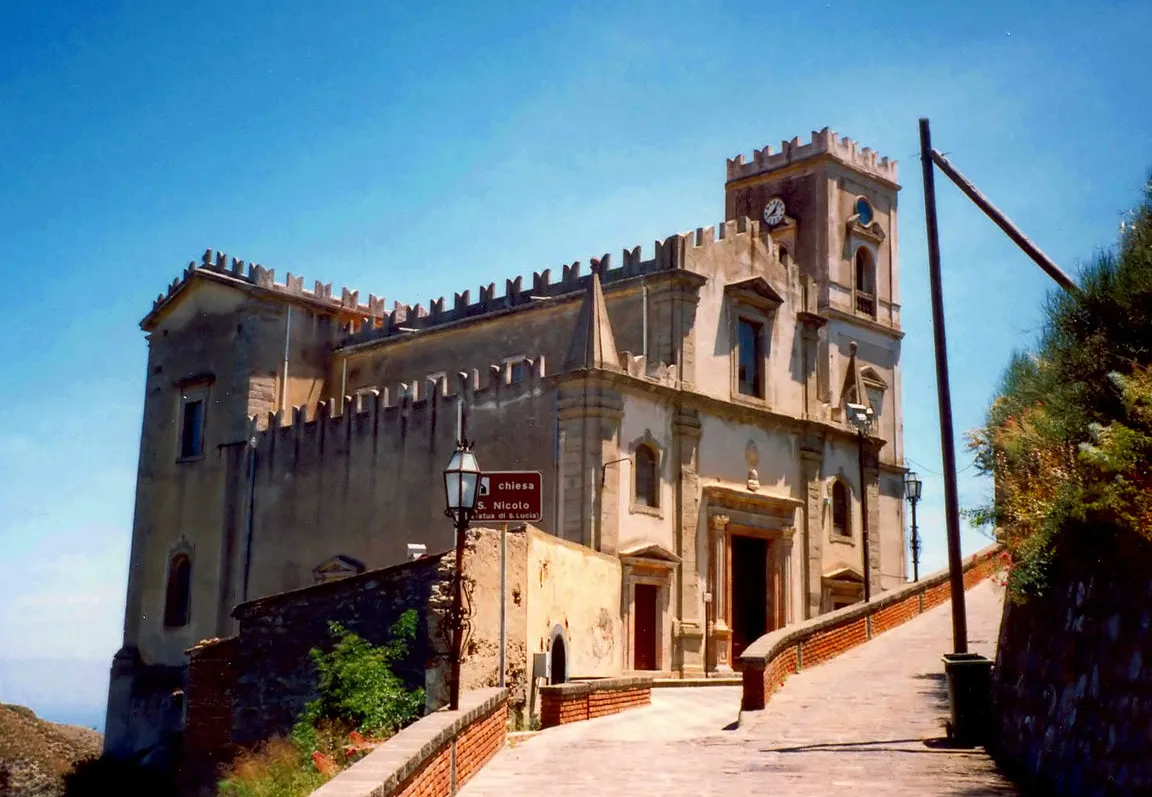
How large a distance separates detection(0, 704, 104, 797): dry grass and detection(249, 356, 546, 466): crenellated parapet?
11554 millimetres

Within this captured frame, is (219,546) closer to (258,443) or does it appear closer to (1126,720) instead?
(258,443)

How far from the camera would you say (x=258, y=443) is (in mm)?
33500

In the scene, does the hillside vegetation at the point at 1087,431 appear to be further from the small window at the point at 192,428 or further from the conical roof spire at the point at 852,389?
the small window at the point at 192,428

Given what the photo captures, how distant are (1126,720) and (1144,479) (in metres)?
2.04

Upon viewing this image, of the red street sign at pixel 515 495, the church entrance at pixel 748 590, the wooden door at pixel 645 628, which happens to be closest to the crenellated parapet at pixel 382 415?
the wooden door at pixel 645 628

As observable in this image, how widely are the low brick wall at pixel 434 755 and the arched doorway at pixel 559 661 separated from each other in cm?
669

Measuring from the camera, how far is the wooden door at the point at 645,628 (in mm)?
26938

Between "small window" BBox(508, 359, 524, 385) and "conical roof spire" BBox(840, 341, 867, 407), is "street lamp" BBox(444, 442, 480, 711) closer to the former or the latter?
"small window" BBox(508, 359, 524, 385)

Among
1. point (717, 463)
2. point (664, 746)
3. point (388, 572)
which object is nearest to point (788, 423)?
point (717, 463)

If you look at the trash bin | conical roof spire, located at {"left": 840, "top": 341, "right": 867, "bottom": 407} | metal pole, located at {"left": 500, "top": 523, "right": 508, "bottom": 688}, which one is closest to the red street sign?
metal pole, located at {"left": 500, "top": 523, "right": 508, "bottom": 688}

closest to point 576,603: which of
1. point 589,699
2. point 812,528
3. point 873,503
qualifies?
point 589,699

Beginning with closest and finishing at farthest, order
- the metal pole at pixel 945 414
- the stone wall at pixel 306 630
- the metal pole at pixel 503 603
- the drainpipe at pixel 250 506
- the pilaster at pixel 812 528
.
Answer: the metal pole at pixel 945 414 < the metal pole at pixel 503 603 < the stone wall at pixel 306 630 < the pilaster at pixel 812 528 < the drainpipe at pixel 250 506

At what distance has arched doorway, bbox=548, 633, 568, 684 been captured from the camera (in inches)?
844

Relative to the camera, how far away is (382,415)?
30172 mm
